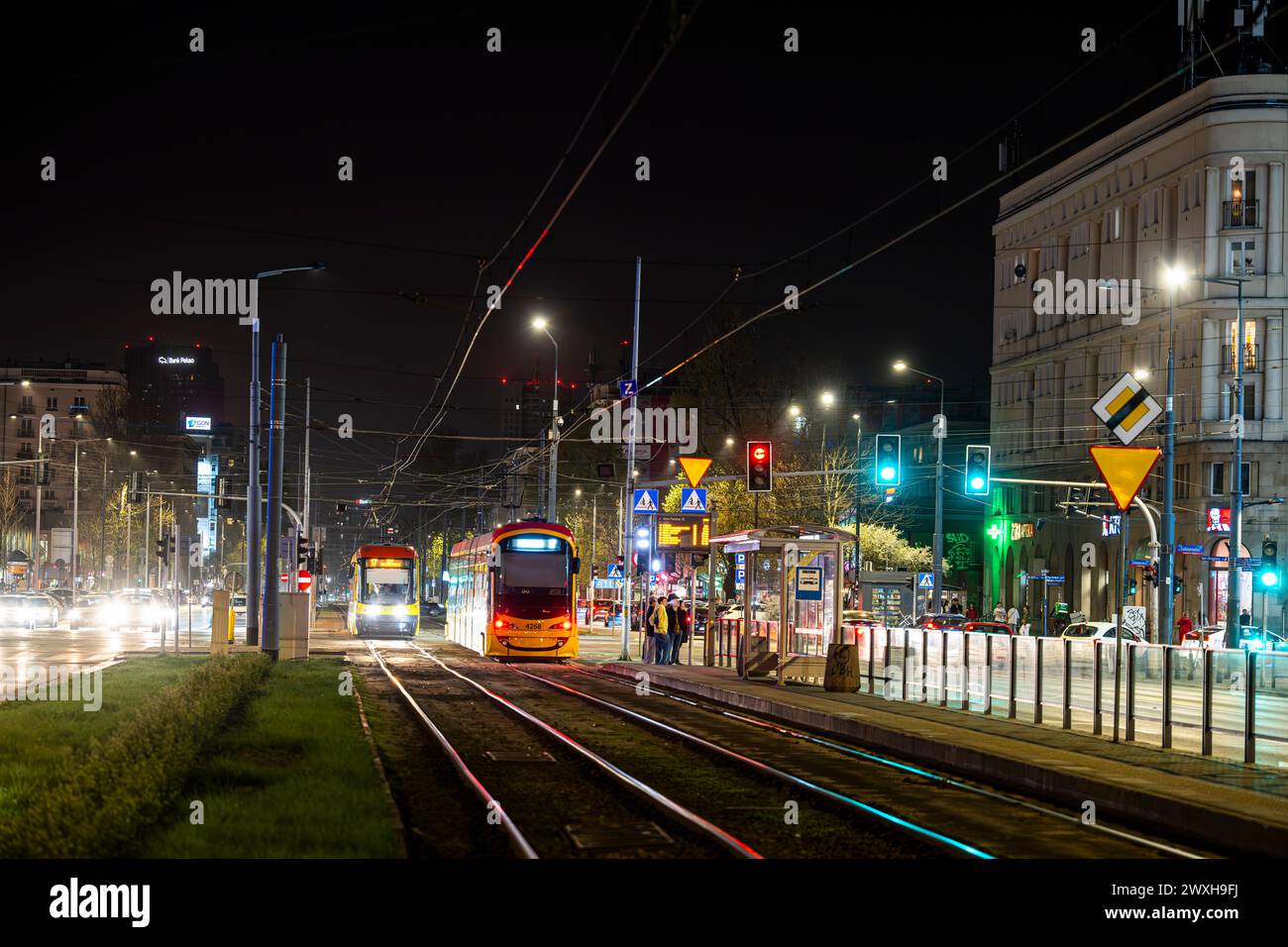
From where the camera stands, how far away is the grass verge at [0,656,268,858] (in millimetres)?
9250

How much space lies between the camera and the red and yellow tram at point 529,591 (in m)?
40.9

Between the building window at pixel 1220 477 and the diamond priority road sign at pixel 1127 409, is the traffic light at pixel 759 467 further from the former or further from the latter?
the building window at pixel 1220 477

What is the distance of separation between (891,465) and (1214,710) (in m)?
22.8

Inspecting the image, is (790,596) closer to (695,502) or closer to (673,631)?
(695,502)

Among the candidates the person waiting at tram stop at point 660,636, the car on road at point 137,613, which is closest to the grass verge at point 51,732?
the person waiting at tram stop at point 660,636

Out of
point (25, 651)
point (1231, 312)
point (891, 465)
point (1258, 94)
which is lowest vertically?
point (25, 651)

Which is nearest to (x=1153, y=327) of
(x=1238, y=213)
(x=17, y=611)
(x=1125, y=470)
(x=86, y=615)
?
(x=1238, y=213)

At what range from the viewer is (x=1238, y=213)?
63000mm

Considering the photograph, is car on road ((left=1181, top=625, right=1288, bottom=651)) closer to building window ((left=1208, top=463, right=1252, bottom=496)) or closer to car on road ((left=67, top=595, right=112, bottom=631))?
building window ((left=1208, top=463, right=1252, bottom=496))

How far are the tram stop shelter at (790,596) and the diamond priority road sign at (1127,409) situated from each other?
33.3 ft

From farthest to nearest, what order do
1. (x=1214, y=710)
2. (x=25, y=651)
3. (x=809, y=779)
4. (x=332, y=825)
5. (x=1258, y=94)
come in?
(x=1258, y=94) < (x=25, y=651) < (x=1214, y=710) < (x=809, y=779) < (x=332, y=825)
